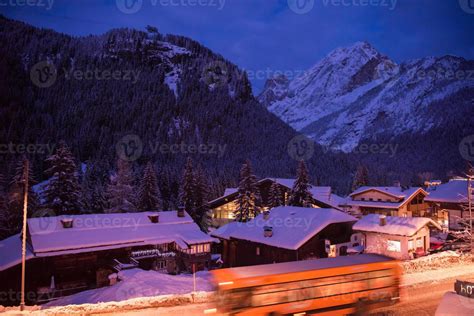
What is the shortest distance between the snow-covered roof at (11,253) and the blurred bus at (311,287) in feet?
92.6

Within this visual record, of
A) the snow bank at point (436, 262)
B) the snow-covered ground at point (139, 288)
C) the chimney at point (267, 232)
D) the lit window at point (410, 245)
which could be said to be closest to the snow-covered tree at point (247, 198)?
the chimney at point (267, 232)

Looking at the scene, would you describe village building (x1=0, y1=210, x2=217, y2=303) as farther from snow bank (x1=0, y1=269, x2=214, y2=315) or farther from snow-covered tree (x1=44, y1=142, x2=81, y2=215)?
snow-covered tree (x1=44, y1=142, x2=81, y2=215)

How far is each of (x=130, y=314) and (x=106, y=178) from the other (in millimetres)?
83846

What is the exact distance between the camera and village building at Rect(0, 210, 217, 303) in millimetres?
34156

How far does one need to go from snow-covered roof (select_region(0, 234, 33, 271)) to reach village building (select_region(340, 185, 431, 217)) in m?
52.2

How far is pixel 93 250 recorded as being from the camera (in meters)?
36.4

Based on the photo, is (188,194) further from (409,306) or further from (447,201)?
(409,306)

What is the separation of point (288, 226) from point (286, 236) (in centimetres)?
246

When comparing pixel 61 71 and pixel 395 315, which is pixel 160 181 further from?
pixel 61 71

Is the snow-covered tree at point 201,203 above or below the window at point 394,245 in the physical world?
above

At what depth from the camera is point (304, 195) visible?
5888cm

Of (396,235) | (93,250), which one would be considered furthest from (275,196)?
(93,250)

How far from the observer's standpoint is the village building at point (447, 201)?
2101 inches

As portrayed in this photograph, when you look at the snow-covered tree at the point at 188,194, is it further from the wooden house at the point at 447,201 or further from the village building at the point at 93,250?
the wooden house at the point at 447,201
